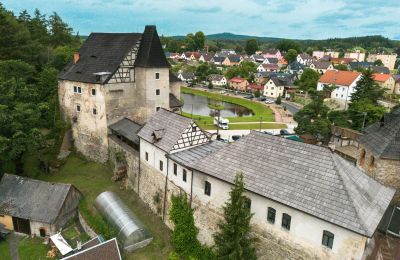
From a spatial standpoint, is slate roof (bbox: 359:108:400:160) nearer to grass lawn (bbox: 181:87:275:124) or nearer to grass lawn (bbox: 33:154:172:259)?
grass lawn (bbox: 33:154:172:259)

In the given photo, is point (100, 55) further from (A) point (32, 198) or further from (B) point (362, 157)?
(B) point (362, 157)

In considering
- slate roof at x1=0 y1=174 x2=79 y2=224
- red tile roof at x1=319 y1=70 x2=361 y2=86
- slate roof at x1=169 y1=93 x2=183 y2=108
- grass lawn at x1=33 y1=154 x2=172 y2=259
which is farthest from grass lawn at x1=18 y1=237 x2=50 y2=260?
red tile roof at x1=319 y1=70 x2=361 y2=86

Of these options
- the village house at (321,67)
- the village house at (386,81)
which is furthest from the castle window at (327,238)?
the village house at (321,67)

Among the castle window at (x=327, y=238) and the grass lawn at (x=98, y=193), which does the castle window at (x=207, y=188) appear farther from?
the castle window at (x=327, y=238)

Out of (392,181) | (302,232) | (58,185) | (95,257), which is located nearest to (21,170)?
(58,185)

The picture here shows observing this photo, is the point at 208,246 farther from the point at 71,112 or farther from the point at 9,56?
the point at 9,56

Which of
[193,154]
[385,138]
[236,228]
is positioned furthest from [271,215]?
[385,138]
